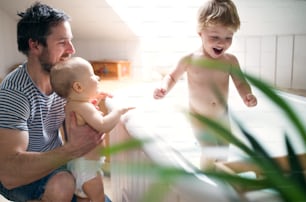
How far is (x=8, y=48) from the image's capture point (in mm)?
1343

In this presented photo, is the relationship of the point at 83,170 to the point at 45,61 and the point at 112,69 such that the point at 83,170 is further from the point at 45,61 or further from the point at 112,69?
the point at 112,69

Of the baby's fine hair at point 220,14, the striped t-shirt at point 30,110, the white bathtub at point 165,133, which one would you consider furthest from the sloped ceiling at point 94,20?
the baby's fine hair at point 220,14

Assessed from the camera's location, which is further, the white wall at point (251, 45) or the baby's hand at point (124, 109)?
the white wall at point (251, 45)

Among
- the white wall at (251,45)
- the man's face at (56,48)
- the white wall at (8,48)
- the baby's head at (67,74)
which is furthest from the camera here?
the white wall at (8,48)

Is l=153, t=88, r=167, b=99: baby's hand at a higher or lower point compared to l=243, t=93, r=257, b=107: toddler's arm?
higher

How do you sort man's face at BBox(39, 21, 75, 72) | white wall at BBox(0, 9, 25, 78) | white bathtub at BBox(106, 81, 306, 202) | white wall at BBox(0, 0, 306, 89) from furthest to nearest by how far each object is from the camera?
white wall at BBox(0, 9, 25, 78) → white wall at BBox(0, 0, 306, 89) → man's face at BBox(39, 21, 75, 72) → white bathtub at BBox(106, 81, 306, 202)

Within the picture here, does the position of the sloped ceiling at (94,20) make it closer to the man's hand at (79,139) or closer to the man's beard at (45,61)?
the man's beard at (45,61)

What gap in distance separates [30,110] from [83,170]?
22cm

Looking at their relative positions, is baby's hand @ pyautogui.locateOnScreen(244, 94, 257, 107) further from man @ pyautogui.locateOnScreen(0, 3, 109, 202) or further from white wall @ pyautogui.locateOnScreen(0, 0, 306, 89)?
man @ pyautogui.locateOnScreen(0, 3, 109, 202)

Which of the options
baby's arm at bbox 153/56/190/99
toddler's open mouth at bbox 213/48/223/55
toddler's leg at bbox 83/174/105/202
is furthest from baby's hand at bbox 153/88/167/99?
toddler's leg at bbox 83/174/105/202

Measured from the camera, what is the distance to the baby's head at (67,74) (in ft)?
3.09

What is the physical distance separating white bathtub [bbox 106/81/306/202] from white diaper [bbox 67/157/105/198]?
0.19 ft

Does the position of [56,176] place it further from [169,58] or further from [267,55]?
[267,55]

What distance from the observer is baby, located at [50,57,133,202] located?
0.95 metres
